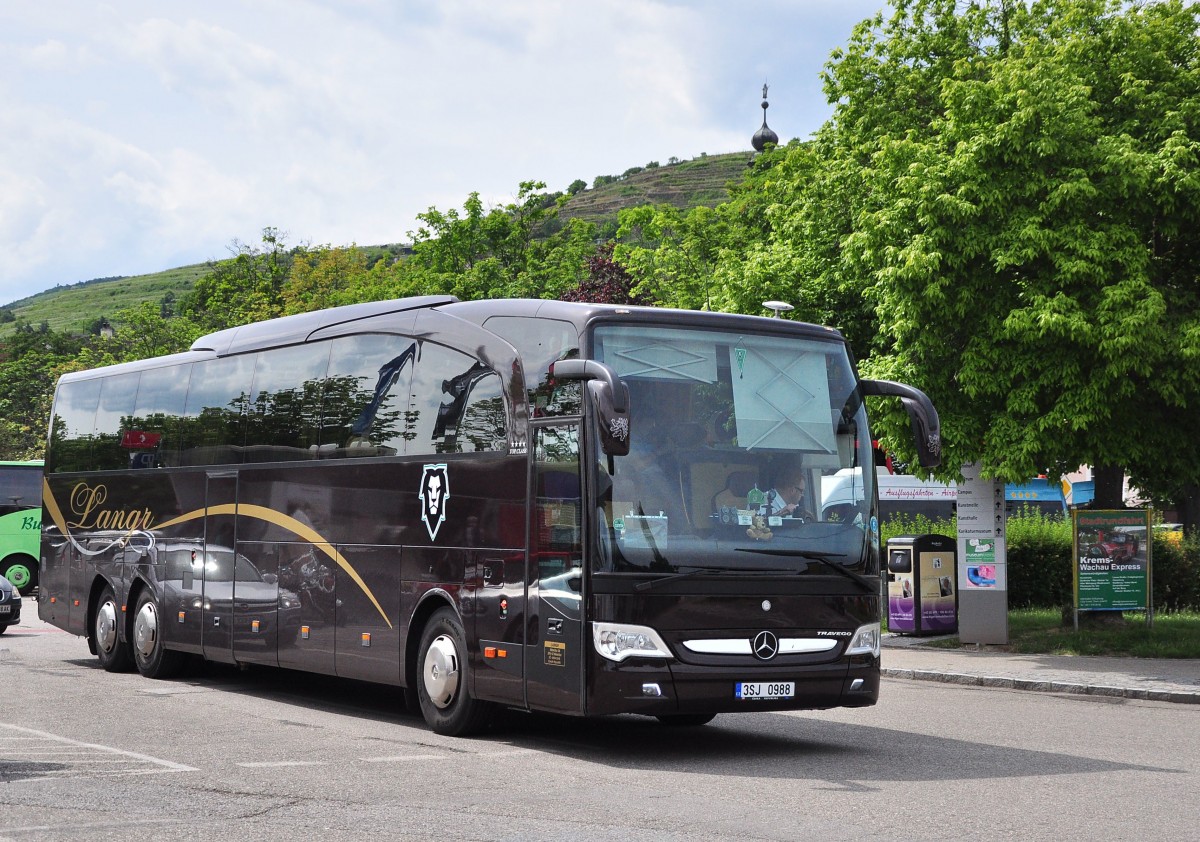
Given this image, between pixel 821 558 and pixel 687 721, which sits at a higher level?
pixel 821 558

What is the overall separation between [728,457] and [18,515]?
2732 cm

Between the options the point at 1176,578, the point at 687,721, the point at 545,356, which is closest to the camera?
the point at 545,356

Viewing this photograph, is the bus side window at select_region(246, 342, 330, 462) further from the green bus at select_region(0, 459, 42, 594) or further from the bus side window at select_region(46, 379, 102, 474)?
the green bus at select_region(0, 459, 42, 594)

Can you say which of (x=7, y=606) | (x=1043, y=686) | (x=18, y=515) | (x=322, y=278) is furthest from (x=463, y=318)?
(x=322, y=278)

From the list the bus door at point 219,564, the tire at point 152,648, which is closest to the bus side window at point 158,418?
the bus door at point 219,564

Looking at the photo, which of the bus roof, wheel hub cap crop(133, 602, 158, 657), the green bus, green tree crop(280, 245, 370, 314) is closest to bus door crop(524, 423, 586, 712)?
the bus roof

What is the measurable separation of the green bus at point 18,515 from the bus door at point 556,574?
25989 mm

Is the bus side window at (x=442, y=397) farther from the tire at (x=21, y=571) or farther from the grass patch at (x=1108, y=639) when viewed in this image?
the tire at (x=21, y=571)

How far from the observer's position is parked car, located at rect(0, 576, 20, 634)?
23828mm

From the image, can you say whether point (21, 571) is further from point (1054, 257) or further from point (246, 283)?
point (246, 283)

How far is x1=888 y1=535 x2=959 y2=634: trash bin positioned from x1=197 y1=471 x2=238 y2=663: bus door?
11.5 meters

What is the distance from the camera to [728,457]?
A: 11.0m

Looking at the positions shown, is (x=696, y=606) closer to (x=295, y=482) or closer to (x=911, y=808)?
(x=911, y=808)

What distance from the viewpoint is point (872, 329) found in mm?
25938
